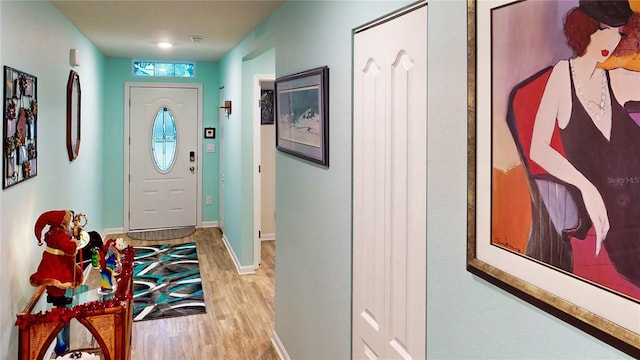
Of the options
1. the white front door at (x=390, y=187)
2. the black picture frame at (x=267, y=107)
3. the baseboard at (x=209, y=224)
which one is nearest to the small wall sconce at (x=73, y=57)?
the black picture frame at (x=267, y=107)

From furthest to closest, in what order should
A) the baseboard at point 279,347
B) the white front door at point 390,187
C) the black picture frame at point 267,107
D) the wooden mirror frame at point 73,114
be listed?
the black picture frame at point 267,107
the wooden mirror frame at point 73,114
the baseboard at point 279,347
the white front door at point 390,187

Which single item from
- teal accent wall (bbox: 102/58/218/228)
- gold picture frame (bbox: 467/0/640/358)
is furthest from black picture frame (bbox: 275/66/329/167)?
teal accent wall (bbox: 102/58/218/228)

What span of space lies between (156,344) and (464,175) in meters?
2.98

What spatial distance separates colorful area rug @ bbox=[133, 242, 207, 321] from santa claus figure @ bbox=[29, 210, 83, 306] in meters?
1.48

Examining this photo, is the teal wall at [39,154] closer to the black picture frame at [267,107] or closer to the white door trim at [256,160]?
the white door trim at [256,160]

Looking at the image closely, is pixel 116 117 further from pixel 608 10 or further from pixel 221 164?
pixel 608 10

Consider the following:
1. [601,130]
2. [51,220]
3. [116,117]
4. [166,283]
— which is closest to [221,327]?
[166,283]

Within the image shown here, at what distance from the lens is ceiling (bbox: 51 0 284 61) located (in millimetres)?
3299

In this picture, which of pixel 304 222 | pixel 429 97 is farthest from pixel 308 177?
pixel 429 97

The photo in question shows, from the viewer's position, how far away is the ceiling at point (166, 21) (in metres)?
3.30

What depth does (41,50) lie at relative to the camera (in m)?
3.05

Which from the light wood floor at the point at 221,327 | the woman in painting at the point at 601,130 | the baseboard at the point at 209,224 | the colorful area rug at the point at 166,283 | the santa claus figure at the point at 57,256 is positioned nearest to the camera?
the woman in painting at the point at 601,130

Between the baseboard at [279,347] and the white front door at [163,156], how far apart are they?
12.9ft

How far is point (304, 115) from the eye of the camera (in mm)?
2617
